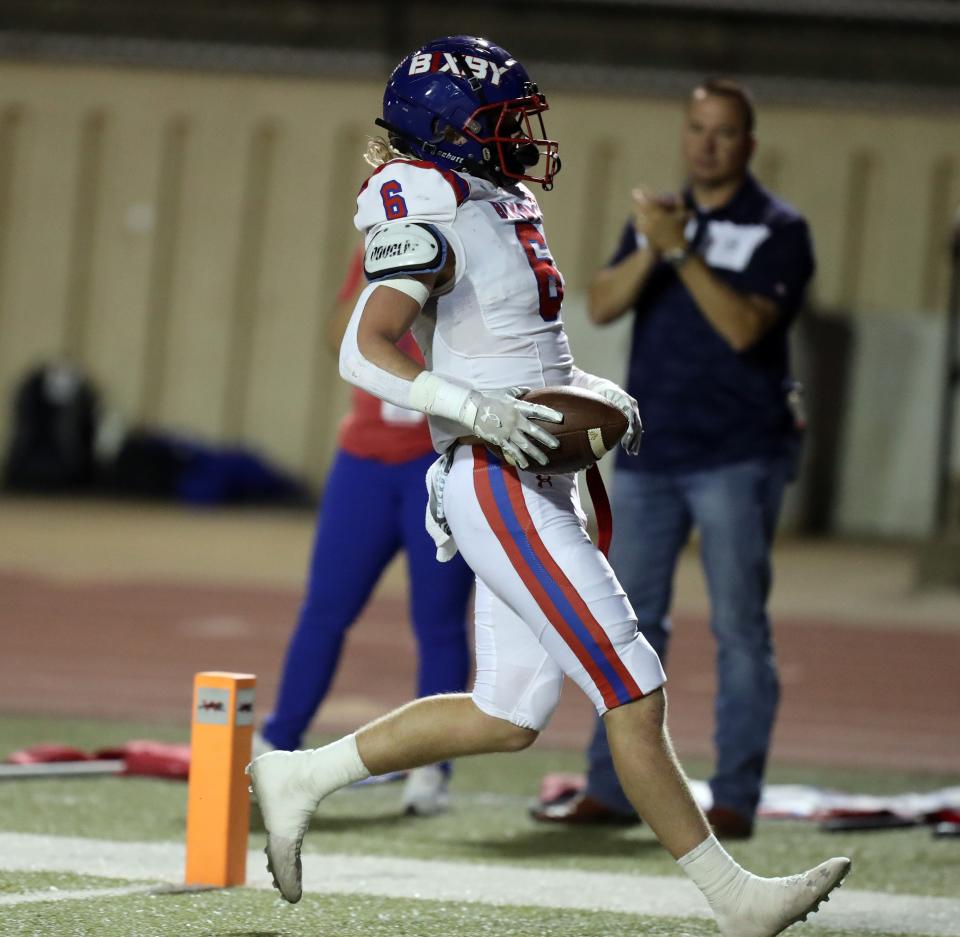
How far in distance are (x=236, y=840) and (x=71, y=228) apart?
1599cm

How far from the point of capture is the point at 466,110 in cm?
390

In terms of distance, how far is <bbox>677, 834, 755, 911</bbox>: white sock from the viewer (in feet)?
11.8

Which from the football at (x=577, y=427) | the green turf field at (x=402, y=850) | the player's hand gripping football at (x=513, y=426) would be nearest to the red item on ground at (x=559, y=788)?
the green turf field at (x=402, y=850)

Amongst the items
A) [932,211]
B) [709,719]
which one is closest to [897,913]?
[709,719]

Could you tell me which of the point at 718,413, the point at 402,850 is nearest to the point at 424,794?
the point at 402,850

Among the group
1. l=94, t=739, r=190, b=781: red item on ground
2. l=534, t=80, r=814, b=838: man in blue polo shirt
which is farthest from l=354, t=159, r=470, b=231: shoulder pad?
l=94, t=739, r=190, b=781: red item on ground

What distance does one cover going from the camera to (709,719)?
8.05 metres

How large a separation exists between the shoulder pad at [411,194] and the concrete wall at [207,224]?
14803 mm

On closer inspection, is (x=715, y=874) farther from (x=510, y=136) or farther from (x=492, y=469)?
A: (x=510, y=136)

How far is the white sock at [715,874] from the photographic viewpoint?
142 inches

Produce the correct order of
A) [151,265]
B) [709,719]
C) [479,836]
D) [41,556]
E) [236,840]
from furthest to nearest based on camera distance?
[151,265], [41,556], [709,719], [479,836], [236,840]

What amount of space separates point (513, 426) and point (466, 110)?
28.9 inches

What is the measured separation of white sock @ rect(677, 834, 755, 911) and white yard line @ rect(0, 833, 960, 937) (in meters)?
0.54

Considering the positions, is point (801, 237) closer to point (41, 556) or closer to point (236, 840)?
point (236, 840)
